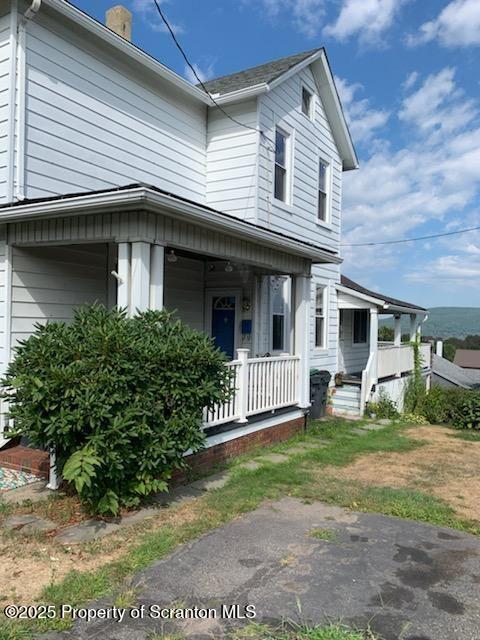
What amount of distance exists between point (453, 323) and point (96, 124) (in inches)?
3460

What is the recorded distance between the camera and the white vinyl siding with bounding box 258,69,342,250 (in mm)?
10117

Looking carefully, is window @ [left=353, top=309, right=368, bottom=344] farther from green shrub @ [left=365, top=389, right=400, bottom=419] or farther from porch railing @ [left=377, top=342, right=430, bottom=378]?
green shrub @ [left=365, top=389, right=400, bottom=419]

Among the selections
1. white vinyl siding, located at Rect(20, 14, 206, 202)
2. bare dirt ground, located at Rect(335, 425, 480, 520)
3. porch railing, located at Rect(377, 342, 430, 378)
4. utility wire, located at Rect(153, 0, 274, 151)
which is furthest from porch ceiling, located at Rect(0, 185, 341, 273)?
porch railing, located at Rect(377, 342, 430, 378)

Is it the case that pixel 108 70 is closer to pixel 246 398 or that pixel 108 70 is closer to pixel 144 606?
pixel 246 398

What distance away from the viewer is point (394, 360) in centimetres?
1423

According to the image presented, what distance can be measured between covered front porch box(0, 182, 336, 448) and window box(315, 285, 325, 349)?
1989 millimetres

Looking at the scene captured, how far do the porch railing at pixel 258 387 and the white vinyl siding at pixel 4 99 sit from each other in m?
4.05

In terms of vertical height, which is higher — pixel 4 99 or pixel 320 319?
pixel 4 99

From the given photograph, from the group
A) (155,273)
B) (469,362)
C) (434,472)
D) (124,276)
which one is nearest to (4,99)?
(124,276)

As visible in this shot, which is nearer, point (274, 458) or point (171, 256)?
point (274, 458)

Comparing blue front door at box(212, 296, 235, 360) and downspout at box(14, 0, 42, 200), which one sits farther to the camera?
blue front door at box(212, 296, 235, 360)

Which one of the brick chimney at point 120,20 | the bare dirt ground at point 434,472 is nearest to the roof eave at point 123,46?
the brick chimney at point 120,20

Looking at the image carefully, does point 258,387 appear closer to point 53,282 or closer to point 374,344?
point 53,282

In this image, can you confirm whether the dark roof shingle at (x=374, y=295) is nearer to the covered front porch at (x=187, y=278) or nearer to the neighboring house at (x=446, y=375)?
the covered front porch at (x=187, y=278)
